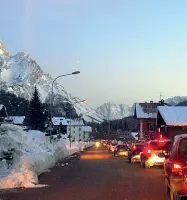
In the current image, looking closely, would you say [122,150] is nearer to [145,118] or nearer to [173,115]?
[173,115]

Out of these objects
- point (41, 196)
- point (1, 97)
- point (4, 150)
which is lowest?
point (41, 196)

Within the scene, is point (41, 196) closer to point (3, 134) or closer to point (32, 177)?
point (32, 177)

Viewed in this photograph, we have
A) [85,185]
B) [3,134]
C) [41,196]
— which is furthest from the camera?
[3,134]

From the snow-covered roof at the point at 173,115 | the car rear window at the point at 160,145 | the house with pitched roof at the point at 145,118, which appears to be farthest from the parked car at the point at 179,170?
the house with pitched roof at the point at 145,118

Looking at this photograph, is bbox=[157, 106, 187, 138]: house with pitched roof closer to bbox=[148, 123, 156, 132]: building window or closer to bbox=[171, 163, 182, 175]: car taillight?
bbox=[148, 123, 156, 132]: building window

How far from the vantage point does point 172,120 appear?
5456cm

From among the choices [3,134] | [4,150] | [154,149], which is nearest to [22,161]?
[4,150]

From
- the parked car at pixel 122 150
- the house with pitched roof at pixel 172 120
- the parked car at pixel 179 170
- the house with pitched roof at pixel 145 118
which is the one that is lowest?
the parked car at pixel 179 170

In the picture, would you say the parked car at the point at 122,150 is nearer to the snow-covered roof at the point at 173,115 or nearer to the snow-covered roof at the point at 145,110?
the snow-covered roof at the point at 173,115

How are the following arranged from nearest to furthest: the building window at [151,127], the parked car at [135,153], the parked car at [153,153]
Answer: the parked car at [153,153], the parked car at [135,153], the building window at [151,127]

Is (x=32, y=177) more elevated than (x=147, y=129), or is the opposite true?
(x=147, y=129)

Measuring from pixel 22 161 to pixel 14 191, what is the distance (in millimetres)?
4089

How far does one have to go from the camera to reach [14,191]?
15.9m

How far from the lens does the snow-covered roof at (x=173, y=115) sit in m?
54.1
